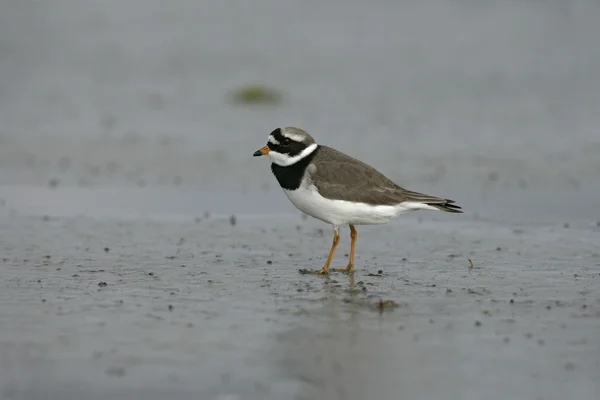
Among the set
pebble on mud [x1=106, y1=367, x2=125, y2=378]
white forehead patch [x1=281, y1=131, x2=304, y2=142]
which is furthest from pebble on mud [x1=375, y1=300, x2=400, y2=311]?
white forehead patch [x1=281, y1=131, x2=304, y2=142]

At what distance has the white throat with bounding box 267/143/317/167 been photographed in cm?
1099

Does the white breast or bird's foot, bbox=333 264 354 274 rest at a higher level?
the white breast

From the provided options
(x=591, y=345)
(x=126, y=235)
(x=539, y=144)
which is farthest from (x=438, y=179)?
(x=591, y=345)

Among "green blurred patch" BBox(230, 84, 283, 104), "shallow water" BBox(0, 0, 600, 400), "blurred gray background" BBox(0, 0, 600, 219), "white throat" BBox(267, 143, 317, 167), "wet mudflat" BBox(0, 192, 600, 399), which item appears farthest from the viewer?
"green blurred patch" BBox(230, 84, 283, 104)

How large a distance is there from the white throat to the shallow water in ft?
3.39

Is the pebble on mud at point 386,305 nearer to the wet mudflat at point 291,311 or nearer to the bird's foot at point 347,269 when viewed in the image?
the wet mudflat at point 291,311

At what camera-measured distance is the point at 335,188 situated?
10.6 metres

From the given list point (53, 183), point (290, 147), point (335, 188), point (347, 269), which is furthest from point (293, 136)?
point (53, 183)

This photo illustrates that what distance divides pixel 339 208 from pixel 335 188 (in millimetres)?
207

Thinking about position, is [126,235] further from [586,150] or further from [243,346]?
[586,150]

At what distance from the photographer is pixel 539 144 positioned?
17.5 meters

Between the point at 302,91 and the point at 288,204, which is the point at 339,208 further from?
the point at 302,91

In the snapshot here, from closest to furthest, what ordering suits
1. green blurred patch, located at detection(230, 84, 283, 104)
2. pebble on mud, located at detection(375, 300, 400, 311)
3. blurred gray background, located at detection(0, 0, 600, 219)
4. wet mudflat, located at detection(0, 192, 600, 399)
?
wet mudflat, located at detection(0, 192, 600, 399) → pebble on mud, located at detection(375, 300, 400, 311) → blurred gray background, located at detection(0, 0, 600, 219) → green blurred patch, located at detection(230, 84, 283, 104)

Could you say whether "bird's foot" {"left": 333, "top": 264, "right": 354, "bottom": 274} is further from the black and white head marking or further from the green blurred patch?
the green blurred patch
